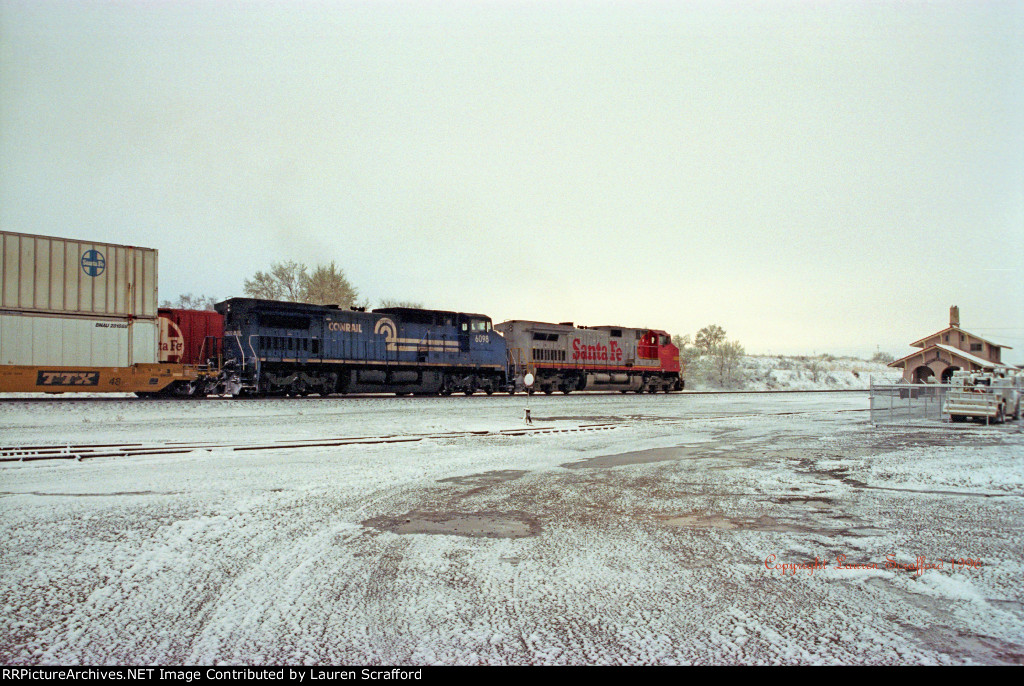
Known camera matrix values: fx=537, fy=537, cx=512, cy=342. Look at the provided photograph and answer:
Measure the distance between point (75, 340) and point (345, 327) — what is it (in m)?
8.78

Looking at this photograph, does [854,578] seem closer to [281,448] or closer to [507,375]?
[281,448]

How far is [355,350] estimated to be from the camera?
74.6 ft

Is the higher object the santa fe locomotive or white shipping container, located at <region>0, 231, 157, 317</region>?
white shipping container, located at <region>0, 231, 157, 317</region>

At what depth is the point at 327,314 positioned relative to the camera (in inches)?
A: 868

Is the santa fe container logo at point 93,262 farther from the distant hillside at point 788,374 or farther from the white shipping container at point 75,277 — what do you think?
the distant hillside at point 788,374

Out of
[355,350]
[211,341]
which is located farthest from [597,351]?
[211,341]

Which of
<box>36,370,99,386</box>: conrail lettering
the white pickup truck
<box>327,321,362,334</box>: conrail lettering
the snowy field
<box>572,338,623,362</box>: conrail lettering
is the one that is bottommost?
the snowy field

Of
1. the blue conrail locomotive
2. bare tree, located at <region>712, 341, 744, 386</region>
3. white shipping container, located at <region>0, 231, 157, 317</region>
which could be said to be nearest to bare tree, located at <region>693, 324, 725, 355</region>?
bare tree, located at <region>712, 341, 744, 386</region>

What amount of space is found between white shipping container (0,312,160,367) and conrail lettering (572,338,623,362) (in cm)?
2045

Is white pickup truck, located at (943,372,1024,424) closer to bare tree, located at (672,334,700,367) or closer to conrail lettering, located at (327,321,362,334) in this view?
conrail lettering, located at (327,321,362,334)

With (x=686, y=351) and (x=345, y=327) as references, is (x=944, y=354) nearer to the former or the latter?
(x=686, y=351)

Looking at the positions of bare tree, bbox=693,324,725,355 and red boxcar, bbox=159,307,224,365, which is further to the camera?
bare tree, bbox=693,324,725,355

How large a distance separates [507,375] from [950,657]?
25647mm

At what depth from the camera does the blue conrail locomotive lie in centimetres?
2022
